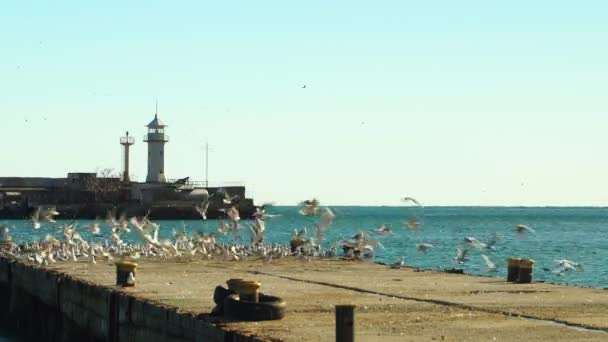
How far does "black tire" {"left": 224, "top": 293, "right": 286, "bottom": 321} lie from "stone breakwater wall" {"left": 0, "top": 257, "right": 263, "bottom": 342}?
61cm

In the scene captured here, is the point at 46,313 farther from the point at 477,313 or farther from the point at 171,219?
the point at 171,219

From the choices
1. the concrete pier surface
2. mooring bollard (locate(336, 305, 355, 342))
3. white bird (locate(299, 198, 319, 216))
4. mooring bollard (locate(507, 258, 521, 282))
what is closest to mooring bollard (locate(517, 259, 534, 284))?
mooring bollard (locate(507, 258, 521, 282))

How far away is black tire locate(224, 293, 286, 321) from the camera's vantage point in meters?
20.7

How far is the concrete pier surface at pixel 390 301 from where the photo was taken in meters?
20.0

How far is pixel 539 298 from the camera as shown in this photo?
26.2 metres

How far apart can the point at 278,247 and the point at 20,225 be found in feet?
344

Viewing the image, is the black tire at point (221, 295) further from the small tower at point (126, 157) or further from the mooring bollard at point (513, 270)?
the small tower at point (126, 157)

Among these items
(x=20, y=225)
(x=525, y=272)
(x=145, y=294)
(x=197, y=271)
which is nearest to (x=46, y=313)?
(x=197, y=271)

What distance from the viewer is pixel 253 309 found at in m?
20.8

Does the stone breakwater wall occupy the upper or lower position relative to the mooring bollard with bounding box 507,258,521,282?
lower

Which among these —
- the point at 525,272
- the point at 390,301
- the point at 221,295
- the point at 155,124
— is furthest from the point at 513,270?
the point at 155,124

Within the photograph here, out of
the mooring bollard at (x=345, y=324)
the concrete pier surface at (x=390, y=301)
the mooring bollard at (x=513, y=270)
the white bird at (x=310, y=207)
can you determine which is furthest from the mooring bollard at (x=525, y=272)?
the mooring bollard at (x=345, y=324)

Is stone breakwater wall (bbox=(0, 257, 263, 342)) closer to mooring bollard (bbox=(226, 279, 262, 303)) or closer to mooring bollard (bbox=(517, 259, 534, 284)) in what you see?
mooring bollard (bbox=(226, 279, 262, 303))

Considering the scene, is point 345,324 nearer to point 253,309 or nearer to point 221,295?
point 253,309
